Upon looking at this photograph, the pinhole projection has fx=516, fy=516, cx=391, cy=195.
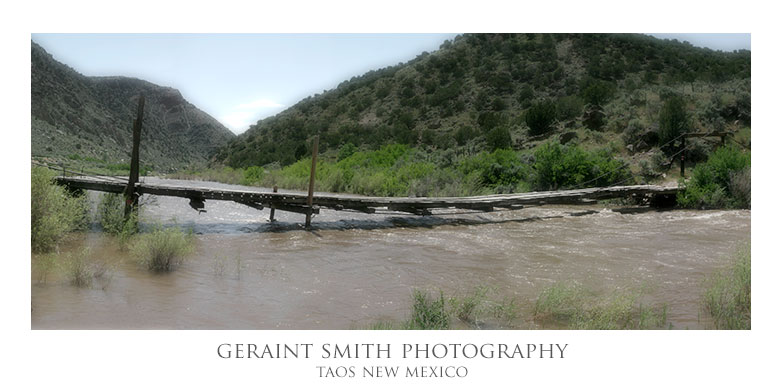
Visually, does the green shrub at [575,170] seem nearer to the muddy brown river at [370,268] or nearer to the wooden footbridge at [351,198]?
the wooden footbridge at [351,198]

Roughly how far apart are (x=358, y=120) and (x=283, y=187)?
16.1 m

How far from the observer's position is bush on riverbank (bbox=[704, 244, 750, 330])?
511cm

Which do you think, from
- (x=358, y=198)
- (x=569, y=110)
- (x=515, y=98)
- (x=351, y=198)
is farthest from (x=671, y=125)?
(x=515, y=98)

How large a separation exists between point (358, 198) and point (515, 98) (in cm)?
2562

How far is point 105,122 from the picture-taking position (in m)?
39.1

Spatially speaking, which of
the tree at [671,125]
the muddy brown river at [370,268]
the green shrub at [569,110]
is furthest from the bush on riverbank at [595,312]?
the green shrub at [569,110]

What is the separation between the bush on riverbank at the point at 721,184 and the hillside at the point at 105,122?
A: 1860cm

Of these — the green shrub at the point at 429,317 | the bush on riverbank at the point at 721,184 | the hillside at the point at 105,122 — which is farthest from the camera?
the hillside at the point at 105,122

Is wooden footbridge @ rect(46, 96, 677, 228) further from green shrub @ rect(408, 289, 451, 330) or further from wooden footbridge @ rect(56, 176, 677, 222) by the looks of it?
green shrub @ rect(408, 289, 451, 330)

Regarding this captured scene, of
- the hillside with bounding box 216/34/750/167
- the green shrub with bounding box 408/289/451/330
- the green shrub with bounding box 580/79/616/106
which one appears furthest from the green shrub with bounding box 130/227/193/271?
the green shrub with bounding box 580/79/616/106

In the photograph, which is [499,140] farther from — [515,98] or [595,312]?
[595,312]

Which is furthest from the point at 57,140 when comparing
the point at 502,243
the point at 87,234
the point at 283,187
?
the point at 502,243

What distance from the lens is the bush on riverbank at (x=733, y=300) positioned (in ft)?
16.8

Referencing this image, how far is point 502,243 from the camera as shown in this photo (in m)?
10.6
